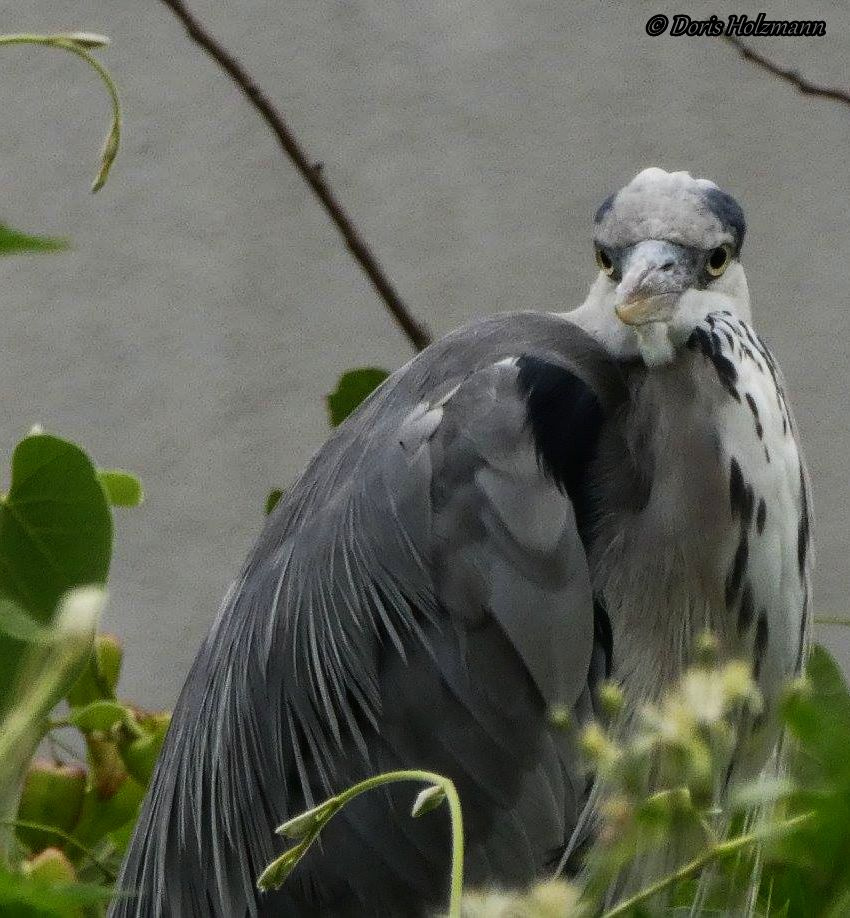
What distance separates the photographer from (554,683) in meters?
0.94

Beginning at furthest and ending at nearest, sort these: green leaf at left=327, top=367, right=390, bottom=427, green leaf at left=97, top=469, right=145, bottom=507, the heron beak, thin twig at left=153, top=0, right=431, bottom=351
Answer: green leaf at left=327, top=367, right=390, bottom=427 < thin twig at left=153, top=0, right=431, bottom=351 < green leaf at left=97, top=469, right=145, bottom=507 < the heron beak

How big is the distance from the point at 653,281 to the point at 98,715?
424 mm

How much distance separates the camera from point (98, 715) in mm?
926

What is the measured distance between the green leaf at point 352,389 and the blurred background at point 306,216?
3.55 ft

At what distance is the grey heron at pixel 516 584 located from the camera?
3.11 ft

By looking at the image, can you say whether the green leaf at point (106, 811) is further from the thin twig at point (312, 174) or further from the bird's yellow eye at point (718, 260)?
the bird's yellow eye at point (718, 260)

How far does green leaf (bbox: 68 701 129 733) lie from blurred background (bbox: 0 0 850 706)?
4.78 feet

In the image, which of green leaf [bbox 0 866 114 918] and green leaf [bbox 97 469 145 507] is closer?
green leaf [bbox 0 866 114 918]

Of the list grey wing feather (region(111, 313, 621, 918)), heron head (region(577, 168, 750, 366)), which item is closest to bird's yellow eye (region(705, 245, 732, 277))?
heron head (region(577, 168, 750, 366))

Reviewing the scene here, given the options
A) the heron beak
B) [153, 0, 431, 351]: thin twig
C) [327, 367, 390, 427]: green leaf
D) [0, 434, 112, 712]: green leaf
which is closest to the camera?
[0, 434, 112, 712]: green leaf

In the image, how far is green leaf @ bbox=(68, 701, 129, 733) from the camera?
91 cm

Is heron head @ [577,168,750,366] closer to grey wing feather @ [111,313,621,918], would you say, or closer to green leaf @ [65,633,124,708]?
grey wing feather @ [111,313,621,918]

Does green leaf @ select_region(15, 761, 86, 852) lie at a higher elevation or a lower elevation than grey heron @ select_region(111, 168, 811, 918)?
lower

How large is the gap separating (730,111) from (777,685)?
1.52m
